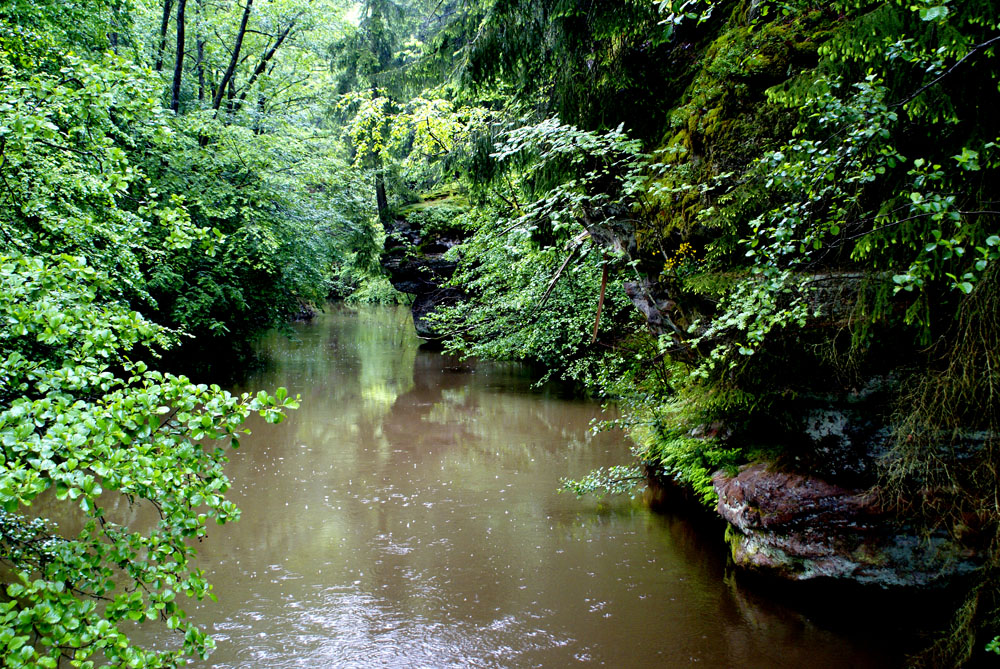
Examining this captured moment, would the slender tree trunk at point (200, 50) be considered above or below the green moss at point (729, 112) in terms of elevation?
above

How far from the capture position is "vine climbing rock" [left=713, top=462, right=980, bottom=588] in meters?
4.22

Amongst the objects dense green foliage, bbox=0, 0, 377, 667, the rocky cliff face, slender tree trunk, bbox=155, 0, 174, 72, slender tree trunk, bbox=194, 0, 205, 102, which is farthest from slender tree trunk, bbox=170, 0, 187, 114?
the rocky cliff face

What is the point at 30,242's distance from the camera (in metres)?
4.09

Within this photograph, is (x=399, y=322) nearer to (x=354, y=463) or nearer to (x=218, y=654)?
(x=354, y=463)

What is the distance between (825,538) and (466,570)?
3324 millimetres

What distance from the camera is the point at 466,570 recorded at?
5.95 meters

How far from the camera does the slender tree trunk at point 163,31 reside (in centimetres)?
1265

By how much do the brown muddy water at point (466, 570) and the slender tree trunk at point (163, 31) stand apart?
30.6 ft

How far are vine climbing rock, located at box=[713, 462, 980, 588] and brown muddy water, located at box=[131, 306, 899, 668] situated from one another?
46 centimetres

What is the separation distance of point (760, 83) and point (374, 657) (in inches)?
224

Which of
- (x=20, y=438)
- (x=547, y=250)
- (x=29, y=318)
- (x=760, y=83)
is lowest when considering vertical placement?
(x=20, y=438)

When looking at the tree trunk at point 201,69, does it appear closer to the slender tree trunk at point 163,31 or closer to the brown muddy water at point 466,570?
the slender tree trunk at point 163,31

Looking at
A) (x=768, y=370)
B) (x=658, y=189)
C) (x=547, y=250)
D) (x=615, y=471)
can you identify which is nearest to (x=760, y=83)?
(x=658, y=189)

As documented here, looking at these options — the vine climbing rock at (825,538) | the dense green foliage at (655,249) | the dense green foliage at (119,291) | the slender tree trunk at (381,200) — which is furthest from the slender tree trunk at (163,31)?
the vine climbing rock at (825,538)
